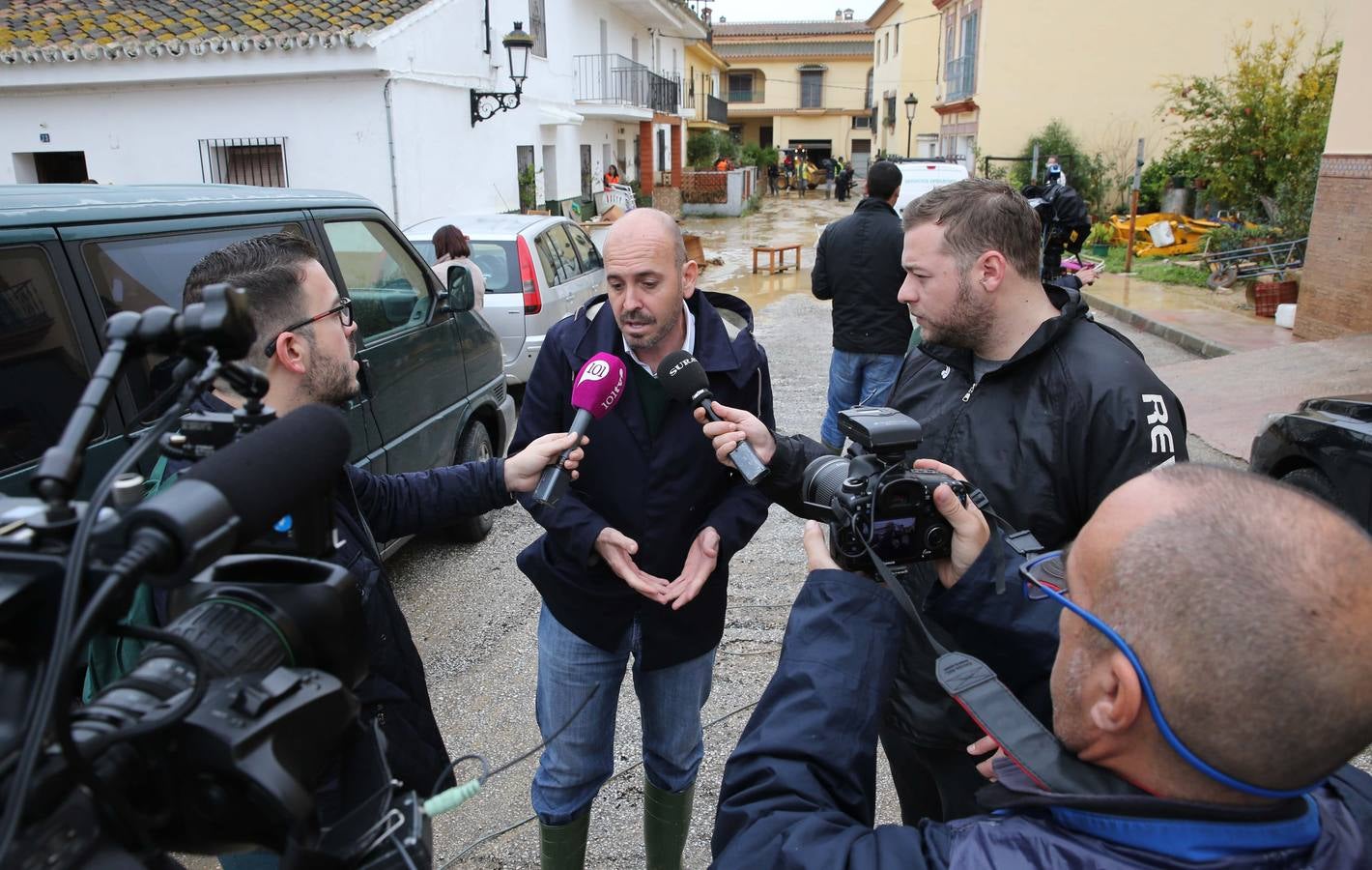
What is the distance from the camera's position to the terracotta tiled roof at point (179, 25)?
37.1ft

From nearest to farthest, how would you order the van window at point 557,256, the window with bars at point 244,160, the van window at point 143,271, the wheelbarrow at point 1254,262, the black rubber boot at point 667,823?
the black rubber boot at point 667,823, the van window at point 143,271, the van window at point 557,256, the window with bars at point 244,160, the wheelbarrow at point 1254,262

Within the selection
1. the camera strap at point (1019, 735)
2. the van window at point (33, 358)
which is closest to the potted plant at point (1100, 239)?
the van window at point (33, 358)

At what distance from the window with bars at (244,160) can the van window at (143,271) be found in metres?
9.80

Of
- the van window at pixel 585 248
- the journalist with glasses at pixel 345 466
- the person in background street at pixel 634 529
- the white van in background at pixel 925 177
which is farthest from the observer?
the white van in background at pixel 925 177

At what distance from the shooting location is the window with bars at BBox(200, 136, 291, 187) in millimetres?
12062

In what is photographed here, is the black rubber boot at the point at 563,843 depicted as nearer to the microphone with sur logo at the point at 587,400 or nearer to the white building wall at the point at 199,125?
the microphone with sur logo at the point at 587,400

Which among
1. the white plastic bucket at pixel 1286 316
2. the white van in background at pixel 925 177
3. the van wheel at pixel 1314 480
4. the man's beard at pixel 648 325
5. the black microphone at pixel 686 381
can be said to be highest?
A: the white van in background at pixel 925 177

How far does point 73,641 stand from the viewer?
783 millimetres

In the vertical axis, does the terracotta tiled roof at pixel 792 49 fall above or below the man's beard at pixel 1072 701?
above

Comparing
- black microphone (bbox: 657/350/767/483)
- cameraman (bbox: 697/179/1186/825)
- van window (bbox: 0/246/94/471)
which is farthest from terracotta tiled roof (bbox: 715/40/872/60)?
black microphone (bbox: 657/350/767/483)

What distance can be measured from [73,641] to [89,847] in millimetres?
177

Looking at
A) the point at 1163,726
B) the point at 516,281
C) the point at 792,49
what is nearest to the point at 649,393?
the point at 1163,726

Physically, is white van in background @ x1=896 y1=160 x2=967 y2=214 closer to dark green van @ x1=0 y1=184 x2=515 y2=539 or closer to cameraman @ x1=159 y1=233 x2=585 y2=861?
dark green van @ x1=0 y1=184 x2=515 y2=539

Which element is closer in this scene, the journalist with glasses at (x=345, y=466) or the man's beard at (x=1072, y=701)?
the man's beard at (x=1072, y=701)
